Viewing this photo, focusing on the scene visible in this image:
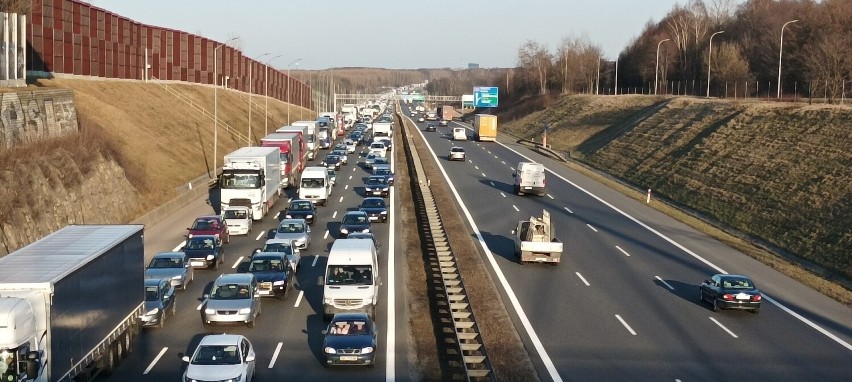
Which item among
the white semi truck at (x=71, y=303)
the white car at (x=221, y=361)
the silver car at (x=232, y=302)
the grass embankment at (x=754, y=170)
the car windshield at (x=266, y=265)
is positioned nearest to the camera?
the white semi truck at (x=71, y=303)

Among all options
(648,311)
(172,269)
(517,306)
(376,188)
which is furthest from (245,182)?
(648,311)

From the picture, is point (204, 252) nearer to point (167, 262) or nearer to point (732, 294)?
point (167, 262)

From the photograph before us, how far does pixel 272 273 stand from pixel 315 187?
22.9 m

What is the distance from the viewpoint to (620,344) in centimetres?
2577

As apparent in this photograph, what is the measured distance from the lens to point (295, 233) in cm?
3938

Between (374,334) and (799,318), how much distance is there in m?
14.4

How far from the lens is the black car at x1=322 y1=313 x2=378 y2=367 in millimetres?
22406

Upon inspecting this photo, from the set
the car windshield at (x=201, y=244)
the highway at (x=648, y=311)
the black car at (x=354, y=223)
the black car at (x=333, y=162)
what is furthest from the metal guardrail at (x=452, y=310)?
the black car at (x=333, y=162)

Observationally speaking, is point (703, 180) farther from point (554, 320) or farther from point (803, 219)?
point (554, 320)

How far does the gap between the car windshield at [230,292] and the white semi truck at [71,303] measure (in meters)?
2.53

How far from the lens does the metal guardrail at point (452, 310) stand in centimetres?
2292

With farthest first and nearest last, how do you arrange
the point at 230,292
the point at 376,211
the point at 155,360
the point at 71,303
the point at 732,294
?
the point at 376,211, the point at 732,294, the point at 230,292, the point at 155,360, the point at 71,303

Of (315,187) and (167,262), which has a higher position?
(315,187)

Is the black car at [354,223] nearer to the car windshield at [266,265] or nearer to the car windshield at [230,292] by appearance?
the car windshield at [266,265]
